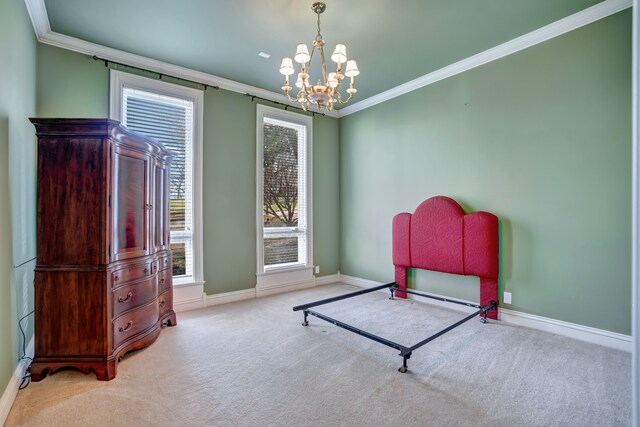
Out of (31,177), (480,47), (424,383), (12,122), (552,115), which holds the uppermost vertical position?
(480,47)

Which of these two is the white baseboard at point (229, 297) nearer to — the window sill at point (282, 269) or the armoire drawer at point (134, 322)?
the window sill at point (282, 269)

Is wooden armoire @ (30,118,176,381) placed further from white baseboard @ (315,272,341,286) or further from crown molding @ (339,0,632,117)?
crown molding @ (339,0,632,117)

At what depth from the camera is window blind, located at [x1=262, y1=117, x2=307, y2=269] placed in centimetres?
465

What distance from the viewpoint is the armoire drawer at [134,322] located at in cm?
245

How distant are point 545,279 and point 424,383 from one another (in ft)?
6.07

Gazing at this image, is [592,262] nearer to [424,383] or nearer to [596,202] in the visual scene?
[596,202]

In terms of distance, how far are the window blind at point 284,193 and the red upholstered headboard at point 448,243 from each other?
153 centimetres

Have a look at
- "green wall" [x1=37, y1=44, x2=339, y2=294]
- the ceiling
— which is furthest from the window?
the ceiling

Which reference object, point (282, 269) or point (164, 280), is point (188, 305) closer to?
point (164, 280)

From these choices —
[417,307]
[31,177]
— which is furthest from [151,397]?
[417,307]

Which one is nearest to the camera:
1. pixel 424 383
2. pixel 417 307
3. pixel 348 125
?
pixel 424 383

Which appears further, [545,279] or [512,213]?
[512,213]

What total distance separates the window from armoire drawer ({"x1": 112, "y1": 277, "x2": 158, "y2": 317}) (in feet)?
3.26

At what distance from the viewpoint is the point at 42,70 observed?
3055 mm
